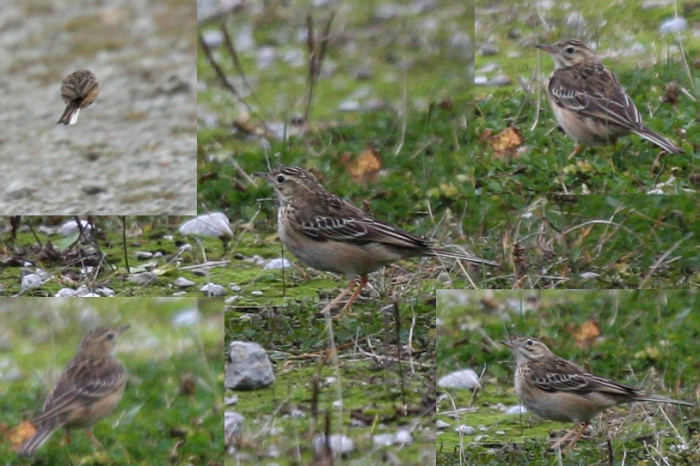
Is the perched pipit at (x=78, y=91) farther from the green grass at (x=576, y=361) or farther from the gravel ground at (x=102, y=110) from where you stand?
the green grass at (x=576, y=361)

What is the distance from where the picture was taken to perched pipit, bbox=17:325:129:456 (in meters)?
9.98

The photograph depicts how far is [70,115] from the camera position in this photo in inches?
523

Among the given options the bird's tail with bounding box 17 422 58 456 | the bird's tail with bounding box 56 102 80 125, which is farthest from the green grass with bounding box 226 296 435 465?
the bird's tail with bounding box 56 102 80 125

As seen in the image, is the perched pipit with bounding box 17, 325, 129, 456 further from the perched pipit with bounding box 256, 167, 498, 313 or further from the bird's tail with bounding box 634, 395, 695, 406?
the bird's tail with bounding box 634, 395, 695, 406

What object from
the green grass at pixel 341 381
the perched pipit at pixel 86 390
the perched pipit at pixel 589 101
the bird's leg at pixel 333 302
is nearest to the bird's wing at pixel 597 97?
the perched pipit at pixel 589 101

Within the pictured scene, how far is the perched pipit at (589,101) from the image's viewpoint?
10898 millimetres

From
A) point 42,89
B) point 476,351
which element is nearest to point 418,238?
point 476,351

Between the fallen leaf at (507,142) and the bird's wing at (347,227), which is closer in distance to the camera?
the bird's wing at (347,227)

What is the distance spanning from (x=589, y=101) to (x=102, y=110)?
16.9ft

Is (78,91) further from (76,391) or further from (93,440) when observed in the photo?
(93,440)

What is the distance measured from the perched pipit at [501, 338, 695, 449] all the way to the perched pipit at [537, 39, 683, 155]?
1.70 m

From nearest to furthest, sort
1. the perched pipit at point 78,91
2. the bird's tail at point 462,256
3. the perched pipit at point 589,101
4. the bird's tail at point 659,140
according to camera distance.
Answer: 1. the bird's tail at point 462,256
2. the bird's tail at point 659,140
3. the perched pipit at point 589,101
4. the perched pipit at point 78,91

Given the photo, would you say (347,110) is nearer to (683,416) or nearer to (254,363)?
(254,363)

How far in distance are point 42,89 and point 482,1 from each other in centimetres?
509
